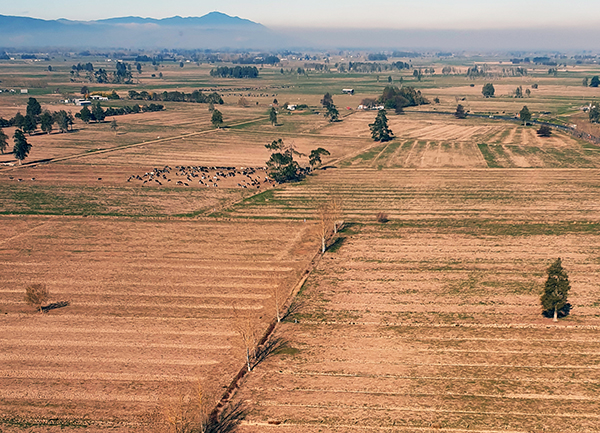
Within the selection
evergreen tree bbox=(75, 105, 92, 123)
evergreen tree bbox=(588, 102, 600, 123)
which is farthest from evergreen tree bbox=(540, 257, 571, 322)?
evergreen tree bbox=(75, 105, 92, 123)

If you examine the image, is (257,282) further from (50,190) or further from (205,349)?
(50,190)

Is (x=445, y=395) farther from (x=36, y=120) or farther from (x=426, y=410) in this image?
(x=36, y=120)

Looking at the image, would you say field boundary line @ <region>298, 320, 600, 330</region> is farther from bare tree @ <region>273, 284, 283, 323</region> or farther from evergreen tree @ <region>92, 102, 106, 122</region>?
evergreen tree @ <region>92, 102, 106, 122</region>

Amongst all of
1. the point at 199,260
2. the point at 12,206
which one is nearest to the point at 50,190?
the point at 12,206

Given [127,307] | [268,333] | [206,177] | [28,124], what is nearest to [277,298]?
[268,333]

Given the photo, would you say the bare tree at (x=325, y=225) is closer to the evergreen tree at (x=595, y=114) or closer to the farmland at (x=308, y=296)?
the farmland at (x=308, y=296)
